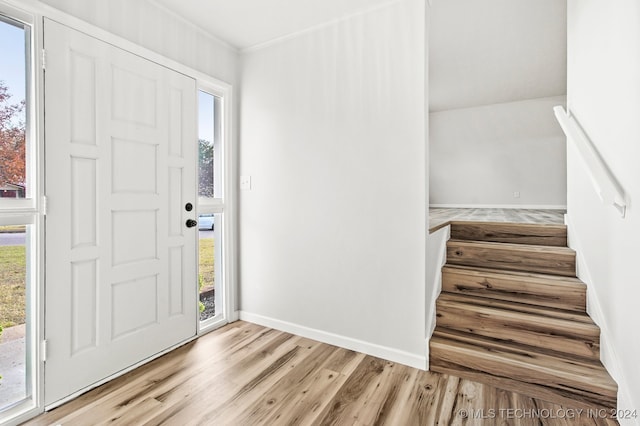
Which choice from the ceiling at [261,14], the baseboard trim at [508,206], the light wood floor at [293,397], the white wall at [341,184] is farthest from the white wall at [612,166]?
the baseboard trim at [508,206]

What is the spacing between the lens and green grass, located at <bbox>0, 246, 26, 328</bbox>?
5.18 ft

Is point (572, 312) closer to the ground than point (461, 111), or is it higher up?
closer to the ground

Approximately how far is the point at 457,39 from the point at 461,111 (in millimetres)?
3756

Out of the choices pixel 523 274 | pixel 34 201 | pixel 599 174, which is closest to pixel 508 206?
pixel 523 274

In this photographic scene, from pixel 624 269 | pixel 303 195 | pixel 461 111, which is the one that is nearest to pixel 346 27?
pixel 303 195

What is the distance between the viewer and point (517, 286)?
2.23 meters

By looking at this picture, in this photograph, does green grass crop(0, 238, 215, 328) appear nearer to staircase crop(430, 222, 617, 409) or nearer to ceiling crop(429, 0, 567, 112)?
staircase crop(430, 222, 617, 409)

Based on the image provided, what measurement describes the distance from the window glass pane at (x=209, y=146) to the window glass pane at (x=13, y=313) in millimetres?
1195

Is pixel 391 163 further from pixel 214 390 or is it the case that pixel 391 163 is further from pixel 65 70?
pixel 65 70

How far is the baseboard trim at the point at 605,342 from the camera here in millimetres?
1475

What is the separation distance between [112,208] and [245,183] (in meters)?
1.12

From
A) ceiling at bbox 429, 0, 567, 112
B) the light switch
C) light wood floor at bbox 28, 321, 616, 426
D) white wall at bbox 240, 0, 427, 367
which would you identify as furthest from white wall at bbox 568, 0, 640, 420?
the light switch

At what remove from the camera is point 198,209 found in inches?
100

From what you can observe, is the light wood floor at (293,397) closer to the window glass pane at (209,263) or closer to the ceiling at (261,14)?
the window glass pane at (209,263)
